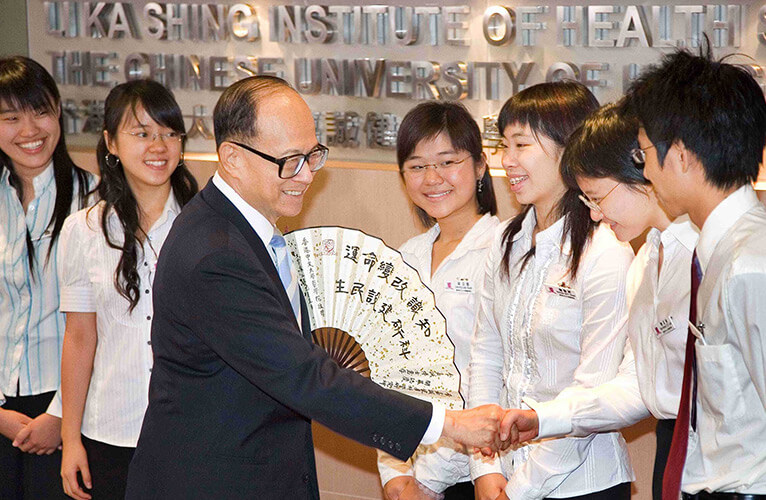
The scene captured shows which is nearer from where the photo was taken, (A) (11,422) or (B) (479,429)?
(B) (479,429)

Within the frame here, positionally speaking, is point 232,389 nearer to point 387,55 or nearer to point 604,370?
point 604,370

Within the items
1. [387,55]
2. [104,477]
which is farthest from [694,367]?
[387,55]

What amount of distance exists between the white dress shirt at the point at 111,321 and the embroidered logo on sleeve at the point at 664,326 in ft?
5.58

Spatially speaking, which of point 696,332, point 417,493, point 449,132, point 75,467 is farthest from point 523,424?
point 75,467

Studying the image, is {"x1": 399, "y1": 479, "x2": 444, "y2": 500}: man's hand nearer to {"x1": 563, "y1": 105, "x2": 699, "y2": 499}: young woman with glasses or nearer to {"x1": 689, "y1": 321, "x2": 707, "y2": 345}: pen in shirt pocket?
{"x1": 563, "y1": 105, "x2": 699, "y2": 499}: young woman with glasses

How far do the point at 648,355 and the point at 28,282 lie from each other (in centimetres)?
229

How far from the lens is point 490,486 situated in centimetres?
287

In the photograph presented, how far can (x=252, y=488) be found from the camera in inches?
91.7

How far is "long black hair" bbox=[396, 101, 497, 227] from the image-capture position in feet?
10.9

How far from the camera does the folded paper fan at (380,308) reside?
293cm

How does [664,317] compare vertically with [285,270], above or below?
below

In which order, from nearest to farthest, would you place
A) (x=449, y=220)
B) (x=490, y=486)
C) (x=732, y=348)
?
(x=732, y=348)
(x=490, y=486)
(x=449, y=220)

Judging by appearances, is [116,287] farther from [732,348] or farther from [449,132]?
[732,348]

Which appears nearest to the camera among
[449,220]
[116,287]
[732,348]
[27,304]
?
[732,348]
